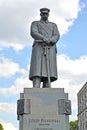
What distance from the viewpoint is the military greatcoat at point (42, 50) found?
21.0 meters

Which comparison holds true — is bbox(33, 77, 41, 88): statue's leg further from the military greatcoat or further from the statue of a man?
the military greatcoat

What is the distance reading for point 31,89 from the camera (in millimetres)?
20250

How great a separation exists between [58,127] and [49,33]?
5.01 meters

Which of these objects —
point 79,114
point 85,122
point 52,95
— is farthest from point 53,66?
point 79,114

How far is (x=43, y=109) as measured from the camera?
19.9 m

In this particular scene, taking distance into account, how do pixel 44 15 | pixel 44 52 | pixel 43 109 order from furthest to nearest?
pixel 44 15 < pixel 44 52 < pixel 43 109

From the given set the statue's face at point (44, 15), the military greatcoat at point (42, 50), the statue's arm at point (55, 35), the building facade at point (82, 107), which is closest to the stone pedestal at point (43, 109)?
the military greatcoat at point (42, 50)

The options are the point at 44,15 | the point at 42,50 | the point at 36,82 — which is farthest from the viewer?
the point at 44,15

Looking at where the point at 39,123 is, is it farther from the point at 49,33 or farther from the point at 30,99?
the point at 49,33

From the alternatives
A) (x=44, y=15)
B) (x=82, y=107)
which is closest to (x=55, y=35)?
(x=44, y=15)

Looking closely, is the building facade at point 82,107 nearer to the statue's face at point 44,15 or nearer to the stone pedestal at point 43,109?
the statue's face at point 44,15

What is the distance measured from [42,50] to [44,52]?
0.61 ft

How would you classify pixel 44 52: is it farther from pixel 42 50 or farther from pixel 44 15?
pixel 44 15

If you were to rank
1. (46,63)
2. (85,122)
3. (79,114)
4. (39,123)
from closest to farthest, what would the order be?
(39,123) < (46,63) < (85,122) < (79,114)
